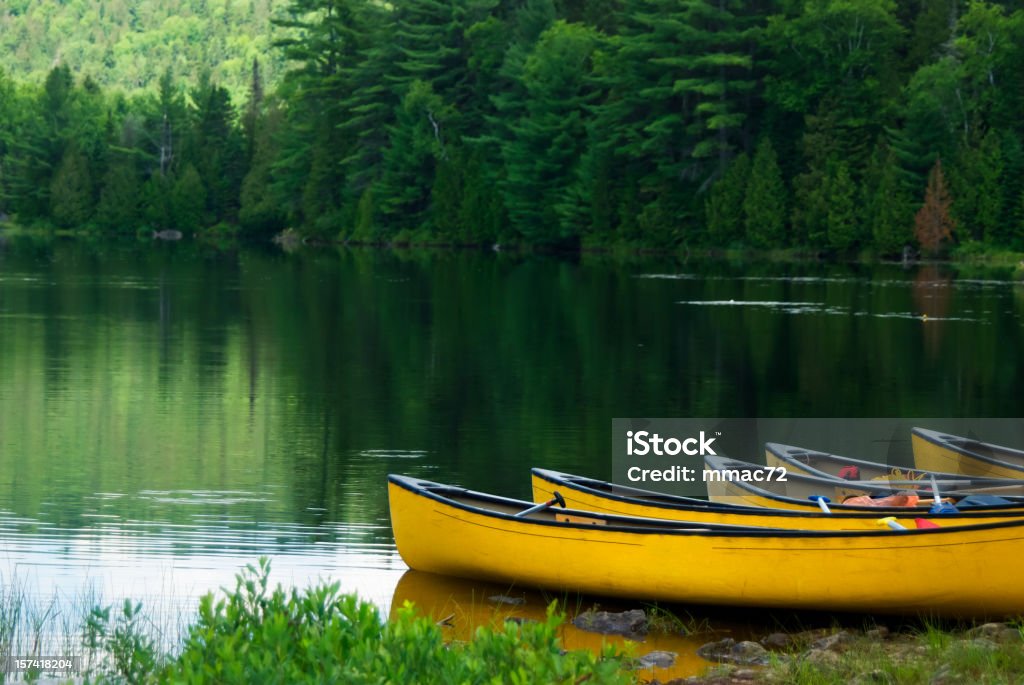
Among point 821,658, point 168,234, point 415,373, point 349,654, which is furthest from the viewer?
point 168,234

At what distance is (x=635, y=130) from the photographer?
276 ft

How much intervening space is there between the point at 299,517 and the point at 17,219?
396ft

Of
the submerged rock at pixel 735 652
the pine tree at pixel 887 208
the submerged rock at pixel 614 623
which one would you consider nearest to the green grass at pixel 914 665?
the submerged rock at pixel 735 652

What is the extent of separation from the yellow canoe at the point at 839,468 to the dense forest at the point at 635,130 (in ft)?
186

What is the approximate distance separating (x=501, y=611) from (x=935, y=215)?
61.6 metres

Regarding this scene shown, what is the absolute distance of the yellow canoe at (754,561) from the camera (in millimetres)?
11789

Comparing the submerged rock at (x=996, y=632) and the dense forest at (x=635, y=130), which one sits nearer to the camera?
the submerged rock at (x=996, y=632)

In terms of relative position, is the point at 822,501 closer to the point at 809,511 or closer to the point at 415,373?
the point at 809,511

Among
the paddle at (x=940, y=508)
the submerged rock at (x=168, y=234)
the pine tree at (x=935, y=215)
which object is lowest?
the paddle at (x=940, y=508)

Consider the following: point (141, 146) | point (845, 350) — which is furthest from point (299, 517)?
point (141, 146)

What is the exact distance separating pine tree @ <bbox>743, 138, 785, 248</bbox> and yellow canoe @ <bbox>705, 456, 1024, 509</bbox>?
62973 mm

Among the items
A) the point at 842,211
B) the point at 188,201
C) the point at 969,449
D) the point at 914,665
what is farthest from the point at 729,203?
the point at 914,665

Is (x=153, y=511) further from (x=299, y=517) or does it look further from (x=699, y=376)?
(x=699, y=376)

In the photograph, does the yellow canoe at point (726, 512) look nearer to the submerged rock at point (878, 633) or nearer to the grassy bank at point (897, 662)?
the submerged rock at point (878, 633)
